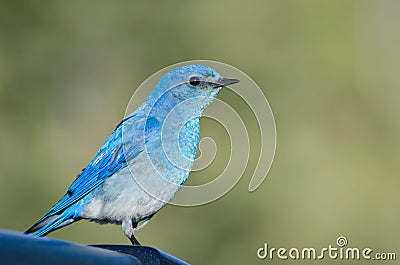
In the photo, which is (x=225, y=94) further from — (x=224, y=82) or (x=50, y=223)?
(x=50, y=223)

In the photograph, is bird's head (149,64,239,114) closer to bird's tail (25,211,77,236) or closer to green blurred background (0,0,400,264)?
bird's tail (25,211,77,236)

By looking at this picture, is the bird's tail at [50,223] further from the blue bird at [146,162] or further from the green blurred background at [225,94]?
the green blurred background at [225,94]

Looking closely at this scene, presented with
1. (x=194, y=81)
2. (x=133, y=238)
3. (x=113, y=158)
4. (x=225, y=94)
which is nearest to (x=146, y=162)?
(x=113, y=158)

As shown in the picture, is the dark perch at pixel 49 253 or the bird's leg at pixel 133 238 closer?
the dark perch at pixel 49 253

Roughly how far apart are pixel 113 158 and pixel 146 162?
27 cm

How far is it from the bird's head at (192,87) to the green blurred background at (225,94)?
292 centimetres

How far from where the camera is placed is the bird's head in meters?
5.30

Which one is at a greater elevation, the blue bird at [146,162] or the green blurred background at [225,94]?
the green blurred background at [225,94]

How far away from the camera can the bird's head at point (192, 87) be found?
5.30m

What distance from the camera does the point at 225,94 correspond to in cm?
901

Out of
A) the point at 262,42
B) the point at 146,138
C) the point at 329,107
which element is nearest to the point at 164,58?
the point at 262,42

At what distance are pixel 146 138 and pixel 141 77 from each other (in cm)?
Answer: 414

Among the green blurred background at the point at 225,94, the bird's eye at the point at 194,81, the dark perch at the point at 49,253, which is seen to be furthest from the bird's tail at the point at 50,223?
the green blurred background at the point at 225,94

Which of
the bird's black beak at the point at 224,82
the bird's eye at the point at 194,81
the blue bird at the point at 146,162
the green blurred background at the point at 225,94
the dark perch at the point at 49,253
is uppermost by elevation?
the green blurred background at the point at 225,94
